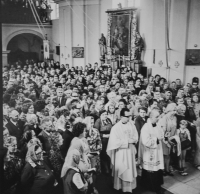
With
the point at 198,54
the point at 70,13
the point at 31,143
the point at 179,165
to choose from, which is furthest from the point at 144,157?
the point at 70,13

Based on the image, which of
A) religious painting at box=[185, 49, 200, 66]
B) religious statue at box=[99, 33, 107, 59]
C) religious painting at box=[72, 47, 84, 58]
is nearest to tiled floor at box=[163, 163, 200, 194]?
religious painting at box=[185, 49, 200, 66]

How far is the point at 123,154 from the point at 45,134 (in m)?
1.51

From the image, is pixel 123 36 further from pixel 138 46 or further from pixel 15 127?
pixel 15 127

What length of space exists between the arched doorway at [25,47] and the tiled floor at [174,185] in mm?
19832

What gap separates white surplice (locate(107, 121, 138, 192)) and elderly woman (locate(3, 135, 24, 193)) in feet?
5.70

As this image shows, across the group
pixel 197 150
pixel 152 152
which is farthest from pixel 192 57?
pixel 152 152

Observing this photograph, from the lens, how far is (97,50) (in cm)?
1756

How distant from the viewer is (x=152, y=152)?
5656mm

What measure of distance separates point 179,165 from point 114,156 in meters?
2.04

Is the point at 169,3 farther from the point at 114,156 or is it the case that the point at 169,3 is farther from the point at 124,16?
the point at 114,156

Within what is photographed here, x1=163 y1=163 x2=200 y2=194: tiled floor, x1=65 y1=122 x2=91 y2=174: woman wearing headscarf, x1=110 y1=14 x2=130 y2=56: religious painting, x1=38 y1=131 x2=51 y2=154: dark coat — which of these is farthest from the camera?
x1=110 y1=14 x2=130 y2=56: religious painting

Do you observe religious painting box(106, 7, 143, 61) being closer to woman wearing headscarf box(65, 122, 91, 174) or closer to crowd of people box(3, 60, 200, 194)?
crowd of people box(3, 60, 200, 194)

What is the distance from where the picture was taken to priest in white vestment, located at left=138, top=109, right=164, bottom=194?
5551mm

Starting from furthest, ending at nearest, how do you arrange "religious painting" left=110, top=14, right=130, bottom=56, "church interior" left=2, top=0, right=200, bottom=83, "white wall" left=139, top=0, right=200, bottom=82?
"religious painting" left=110, top=14, right=130, bottom=56, "church interior" left=2, top=0, right=200, bottom=83, "white wall" left=139, top=0, right=200, bottom=82
